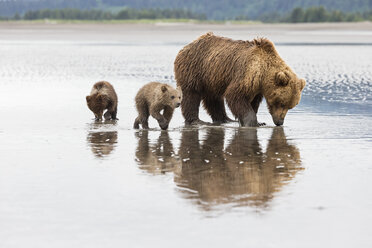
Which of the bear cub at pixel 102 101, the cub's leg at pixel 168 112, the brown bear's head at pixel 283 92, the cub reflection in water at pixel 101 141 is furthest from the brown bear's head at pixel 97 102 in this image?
the brown bear's head at pixel 283 92

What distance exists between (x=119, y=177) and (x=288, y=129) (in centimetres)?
403

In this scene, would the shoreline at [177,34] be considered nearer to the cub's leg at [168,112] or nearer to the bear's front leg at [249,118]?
the bear's front leg at [249,118]

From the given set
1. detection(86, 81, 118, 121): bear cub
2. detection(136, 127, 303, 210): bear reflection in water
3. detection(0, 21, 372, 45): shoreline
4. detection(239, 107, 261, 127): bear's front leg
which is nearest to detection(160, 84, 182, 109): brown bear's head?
detection(136, 127, 303, 210): bear reflection in water

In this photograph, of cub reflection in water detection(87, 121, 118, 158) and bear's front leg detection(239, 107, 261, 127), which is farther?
bear's front leg detection(239, 107, 261, 127)

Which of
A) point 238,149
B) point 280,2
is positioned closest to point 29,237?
point 238,149

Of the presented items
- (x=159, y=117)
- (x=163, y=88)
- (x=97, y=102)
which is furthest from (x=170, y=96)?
(x=97, y=102)

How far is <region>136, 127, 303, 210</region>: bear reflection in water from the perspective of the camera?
6430 mm

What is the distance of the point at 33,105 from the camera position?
1335 cm

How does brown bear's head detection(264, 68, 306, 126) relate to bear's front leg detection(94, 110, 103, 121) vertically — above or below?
above

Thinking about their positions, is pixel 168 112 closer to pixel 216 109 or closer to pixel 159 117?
pixel 159 117

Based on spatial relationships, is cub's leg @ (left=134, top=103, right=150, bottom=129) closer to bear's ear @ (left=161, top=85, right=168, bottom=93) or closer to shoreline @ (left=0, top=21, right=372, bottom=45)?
bear's ear @ (left=161, top=85, right=168, bottom=93)

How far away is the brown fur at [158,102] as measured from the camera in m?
10.2

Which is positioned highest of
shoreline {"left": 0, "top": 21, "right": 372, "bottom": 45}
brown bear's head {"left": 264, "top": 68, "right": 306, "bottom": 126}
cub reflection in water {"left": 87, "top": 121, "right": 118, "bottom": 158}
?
brown bear's head {"left": 264, "top": 68, "right": 306, "bottom": 126}

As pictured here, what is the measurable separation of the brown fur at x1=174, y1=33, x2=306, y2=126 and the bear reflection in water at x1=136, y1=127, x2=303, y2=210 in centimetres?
48
